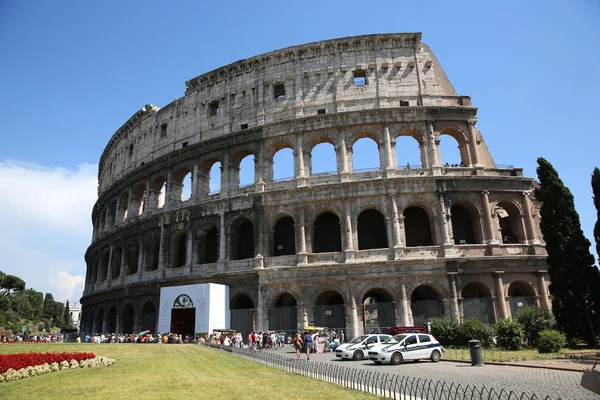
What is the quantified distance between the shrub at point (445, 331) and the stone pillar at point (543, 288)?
7.36 metres

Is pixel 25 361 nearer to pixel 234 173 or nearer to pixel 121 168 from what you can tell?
pixel 234 173

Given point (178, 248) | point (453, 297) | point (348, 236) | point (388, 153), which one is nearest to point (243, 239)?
point (178, 248)

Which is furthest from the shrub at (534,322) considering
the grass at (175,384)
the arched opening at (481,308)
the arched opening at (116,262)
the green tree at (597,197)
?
the arched opening at (116,262)

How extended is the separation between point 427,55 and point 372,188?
36.3ft

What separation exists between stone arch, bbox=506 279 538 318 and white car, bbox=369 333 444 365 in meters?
10.7

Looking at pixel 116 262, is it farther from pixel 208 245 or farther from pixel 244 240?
pixel 244 240

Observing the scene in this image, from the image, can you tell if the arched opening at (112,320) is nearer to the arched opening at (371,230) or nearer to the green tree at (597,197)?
the arched opening at (371,230)

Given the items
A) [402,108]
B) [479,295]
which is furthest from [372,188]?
[479,295]

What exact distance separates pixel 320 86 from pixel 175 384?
23.9 metres

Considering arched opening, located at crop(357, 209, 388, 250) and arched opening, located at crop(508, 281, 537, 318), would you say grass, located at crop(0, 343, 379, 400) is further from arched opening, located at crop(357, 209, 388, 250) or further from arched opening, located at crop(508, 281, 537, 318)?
arched opening, located at crop(508, 281, 537, 318)

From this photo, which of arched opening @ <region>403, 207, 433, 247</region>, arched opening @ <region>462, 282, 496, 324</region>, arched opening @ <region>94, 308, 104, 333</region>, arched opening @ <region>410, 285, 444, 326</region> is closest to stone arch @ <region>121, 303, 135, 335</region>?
arched opening @ <region>94, 308, 104, 333</region>

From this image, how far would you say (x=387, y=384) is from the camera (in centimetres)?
1104

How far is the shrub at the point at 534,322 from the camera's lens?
65.4 feet

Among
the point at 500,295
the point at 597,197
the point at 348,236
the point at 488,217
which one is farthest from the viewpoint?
the point at 348,236
